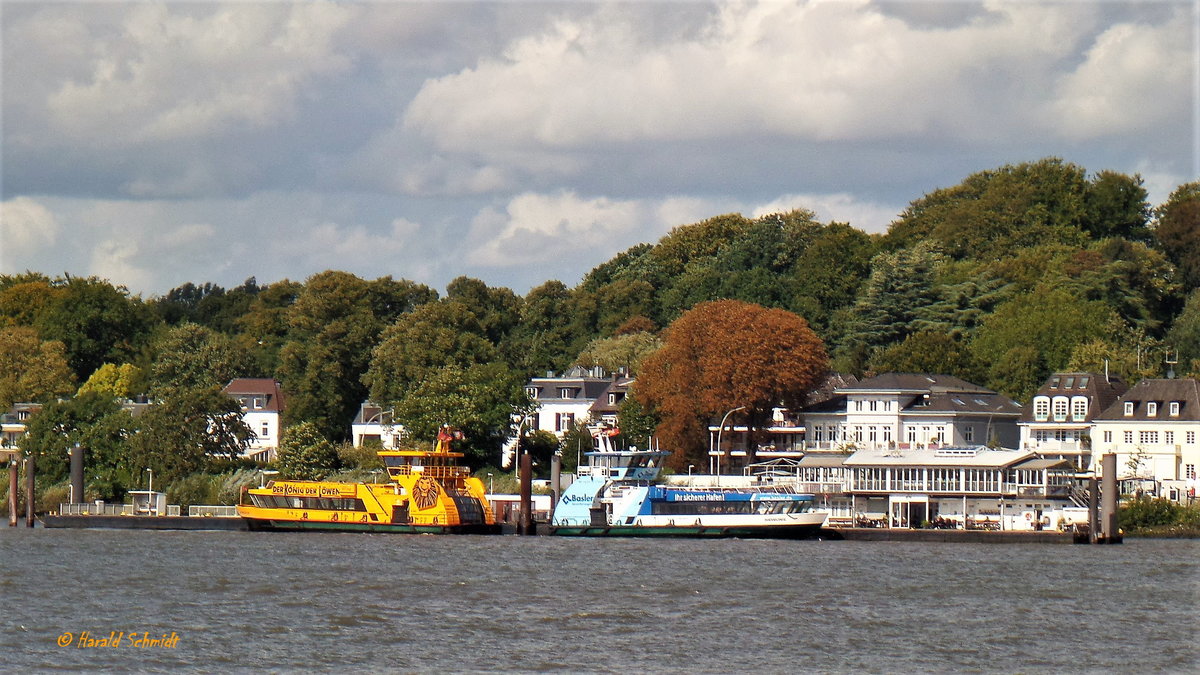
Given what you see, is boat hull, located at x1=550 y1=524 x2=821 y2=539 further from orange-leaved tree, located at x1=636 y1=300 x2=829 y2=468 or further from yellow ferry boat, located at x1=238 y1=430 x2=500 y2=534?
orange-leaved tree, located at x1=636 y1=300 x2=829 y2=468

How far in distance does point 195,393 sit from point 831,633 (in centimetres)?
6267

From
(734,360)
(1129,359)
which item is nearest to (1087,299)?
(1129,359)

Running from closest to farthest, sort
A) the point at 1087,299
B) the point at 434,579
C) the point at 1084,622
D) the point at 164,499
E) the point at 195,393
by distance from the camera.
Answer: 1. the point at 1084,622
2. the point at 434,579
3. the point at 164,499
4. the point at 195,393
5. the point at 1087,299

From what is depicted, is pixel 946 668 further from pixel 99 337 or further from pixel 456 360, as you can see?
pixel 99 337

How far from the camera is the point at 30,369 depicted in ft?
425

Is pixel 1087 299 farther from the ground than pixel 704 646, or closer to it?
farther from the ground

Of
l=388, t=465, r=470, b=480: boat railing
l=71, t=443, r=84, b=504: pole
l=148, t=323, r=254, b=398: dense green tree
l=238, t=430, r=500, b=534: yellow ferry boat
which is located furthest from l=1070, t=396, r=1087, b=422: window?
l=148, t=323, r=254, b=398: dense green tree

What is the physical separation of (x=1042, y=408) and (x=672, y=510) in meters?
24.5

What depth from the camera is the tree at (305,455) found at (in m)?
101

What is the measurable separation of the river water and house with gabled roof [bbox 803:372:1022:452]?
24696mm

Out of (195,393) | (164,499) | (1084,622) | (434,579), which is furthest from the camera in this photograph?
(195,393)

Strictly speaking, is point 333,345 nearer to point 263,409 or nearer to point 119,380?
point 263,409

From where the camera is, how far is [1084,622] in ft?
162

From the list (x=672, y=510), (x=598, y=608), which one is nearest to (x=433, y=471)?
(x=672, y=510)
